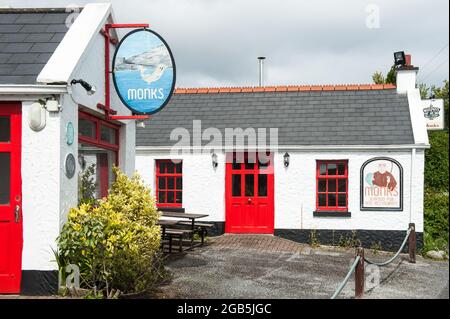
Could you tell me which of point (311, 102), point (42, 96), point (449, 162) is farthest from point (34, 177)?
point (311, 102)

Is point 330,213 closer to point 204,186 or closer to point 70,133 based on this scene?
point 204,186

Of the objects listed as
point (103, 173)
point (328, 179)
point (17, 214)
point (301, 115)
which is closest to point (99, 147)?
point (103, 173)

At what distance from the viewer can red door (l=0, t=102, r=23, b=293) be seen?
23.7ft

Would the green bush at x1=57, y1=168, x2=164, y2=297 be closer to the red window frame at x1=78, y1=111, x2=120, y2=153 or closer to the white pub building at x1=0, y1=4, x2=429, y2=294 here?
the white pub building at x1=0, y1=4, x2=429, y2=294

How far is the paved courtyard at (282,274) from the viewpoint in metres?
8.05

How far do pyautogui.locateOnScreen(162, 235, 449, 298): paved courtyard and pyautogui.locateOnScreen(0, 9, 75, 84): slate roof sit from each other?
150 inches

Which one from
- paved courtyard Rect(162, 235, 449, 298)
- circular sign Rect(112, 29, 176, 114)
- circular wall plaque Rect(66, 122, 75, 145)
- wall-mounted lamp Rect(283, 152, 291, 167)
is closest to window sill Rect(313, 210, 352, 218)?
paved courtyard Rect(162, 235, 449, 298)

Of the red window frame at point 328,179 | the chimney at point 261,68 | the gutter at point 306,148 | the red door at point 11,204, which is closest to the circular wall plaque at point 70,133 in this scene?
the red door at point 11,204

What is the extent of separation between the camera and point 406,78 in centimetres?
1599

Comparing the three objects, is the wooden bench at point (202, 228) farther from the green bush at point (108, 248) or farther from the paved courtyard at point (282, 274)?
the green bush at point (108, 248)

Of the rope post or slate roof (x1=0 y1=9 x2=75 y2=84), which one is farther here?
slate roof (x1=0 y1=9 x2=75 y2=84)

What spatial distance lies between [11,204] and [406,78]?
12.6 metres
